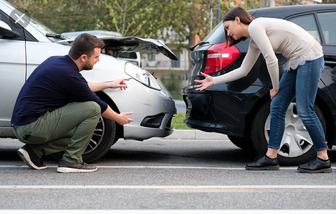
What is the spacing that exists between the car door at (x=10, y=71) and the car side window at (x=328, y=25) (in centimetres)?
290

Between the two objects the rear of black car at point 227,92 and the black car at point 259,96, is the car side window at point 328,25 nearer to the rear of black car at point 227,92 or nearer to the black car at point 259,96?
the black car at point 259,96

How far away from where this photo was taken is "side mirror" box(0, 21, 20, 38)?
6.30 meters

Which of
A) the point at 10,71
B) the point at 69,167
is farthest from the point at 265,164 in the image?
the point at 10,71

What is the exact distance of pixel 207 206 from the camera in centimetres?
466

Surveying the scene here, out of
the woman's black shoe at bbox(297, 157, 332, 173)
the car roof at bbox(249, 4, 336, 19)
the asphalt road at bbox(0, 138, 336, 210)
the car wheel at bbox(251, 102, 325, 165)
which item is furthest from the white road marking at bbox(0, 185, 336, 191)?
the car roof at bbox(249, 4, 336, 19)

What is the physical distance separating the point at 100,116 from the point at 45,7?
2866 cm

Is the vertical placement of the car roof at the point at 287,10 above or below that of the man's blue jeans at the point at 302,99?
above

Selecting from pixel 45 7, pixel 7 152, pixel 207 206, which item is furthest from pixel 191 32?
pixel 207 206

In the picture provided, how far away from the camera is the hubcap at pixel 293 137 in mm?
6449

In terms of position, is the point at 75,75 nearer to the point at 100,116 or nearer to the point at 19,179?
the point at 100,116

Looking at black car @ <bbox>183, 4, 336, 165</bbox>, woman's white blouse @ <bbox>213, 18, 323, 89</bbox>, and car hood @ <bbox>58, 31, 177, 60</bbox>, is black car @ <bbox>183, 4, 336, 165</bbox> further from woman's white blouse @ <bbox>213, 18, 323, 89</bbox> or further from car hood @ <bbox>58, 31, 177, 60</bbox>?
car hood @ <bbox>58, 31, 177, 60</bbox>

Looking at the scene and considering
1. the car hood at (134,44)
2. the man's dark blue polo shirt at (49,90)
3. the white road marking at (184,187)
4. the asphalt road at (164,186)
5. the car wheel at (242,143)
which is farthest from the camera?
the car wheel at (242,143)

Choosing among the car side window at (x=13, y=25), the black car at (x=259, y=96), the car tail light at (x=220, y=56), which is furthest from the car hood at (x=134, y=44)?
the car tail light at (x=220, y=56)

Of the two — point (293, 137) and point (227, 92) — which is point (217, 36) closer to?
point (227, 92)
